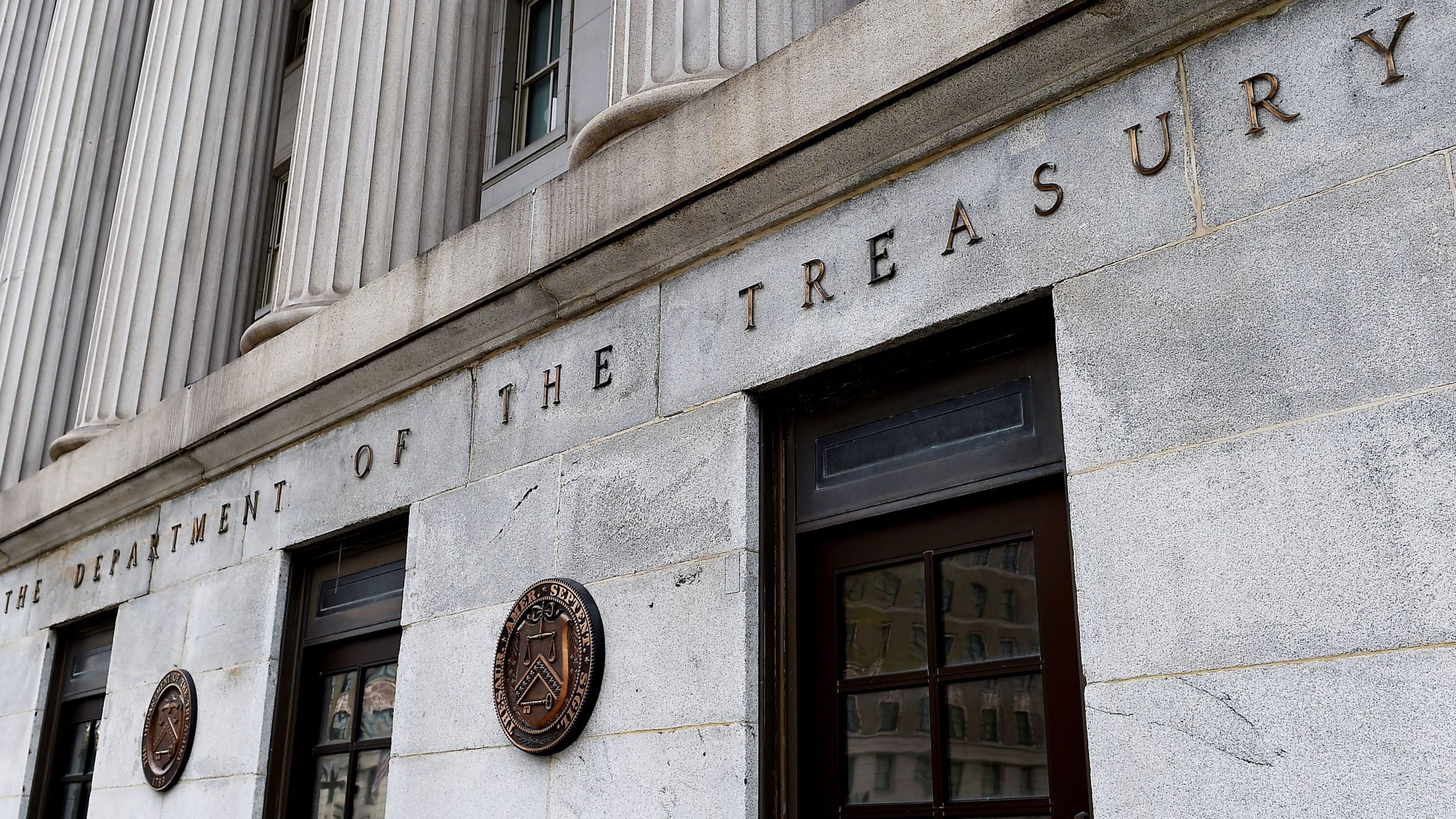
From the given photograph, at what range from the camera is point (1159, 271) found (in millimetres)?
4758

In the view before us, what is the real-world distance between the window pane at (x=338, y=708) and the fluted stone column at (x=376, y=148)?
2657 millimetres

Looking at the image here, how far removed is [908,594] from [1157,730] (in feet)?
4.82

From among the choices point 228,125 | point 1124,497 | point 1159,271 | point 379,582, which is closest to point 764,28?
point 1159,271

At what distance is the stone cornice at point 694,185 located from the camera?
5.24m

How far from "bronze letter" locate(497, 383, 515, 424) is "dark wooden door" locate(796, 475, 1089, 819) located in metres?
2.27

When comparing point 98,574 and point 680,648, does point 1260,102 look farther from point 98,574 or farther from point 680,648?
point 98,574

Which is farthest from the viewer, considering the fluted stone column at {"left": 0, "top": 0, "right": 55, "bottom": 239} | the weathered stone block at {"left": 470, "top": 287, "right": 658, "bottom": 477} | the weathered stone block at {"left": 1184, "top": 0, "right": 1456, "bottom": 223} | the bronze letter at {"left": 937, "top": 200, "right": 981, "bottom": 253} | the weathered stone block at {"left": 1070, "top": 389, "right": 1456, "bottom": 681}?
the fluted stone column at {"left": 0, "top": 0, "right": 55, "bottom": 239}

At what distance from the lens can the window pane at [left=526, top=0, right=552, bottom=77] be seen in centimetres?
1641

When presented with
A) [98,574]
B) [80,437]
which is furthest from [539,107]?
[98,574]

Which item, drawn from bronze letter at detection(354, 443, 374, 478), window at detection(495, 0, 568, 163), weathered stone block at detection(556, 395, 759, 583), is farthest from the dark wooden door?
window at detection(495, 0, 568, 163)

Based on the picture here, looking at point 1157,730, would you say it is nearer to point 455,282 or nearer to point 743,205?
point 743,205

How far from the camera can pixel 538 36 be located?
16.6 m

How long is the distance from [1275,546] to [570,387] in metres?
4.04

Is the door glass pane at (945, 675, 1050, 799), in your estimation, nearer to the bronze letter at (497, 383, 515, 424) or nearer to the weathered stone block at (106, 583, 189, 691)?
the bronze letter at (497, 383, 515, 424)
